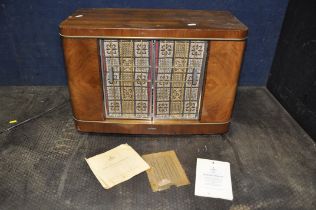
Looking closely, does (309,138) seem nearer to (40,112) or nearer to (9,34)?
(40,112)

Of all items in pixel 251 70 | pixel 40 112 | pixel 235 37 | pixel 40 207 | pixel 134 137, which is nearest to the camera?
pixel 40 207

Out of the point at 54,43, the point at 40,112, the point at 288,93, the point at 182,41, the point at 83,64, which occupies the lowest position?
the point at 40,112

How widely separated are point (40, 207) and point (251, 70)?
5.21ft

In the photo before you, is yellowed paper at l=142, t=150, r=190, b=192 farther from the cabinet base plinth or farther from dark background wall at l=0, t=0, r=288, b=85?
dark background wall at l=0, t=0, r=288, b=85

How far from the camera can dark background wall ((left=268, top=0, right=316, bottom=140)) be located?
5.09 feet

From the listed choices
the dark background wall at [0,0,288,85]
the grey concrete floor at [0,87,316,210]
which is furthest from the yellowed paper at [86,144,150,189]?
the dark background wall at [0,0,288,85]

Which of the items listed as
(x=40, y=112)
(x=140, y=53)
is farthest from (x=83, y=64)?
(x=40, y=112)

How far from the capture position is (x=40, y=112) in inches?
66.7

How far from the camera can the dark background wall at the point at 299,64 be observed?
1.55 meters

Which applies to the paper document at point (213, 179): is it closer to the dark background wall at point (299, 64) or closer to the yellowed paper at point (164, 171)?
the yellowed paper at point (164, 171)

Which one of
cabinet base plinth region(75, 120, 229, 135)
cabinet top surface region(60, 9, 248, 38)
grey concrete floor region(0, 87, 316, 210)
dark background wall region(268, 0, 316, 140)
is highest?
cabinet top surface region(60, 9, 248, 38)

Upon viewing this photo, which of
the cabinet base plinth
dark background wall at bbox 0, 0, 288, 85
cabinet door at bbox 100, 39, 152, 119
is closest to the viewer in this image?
cabinet door at bbox 100, 39, 152, 119

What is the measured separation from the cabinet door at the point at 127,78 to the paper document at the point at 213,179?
39 cm

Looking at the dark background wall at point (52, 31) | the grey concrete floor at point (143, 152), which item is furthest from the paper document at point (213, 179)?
the dark background wall at point (52, 31)
